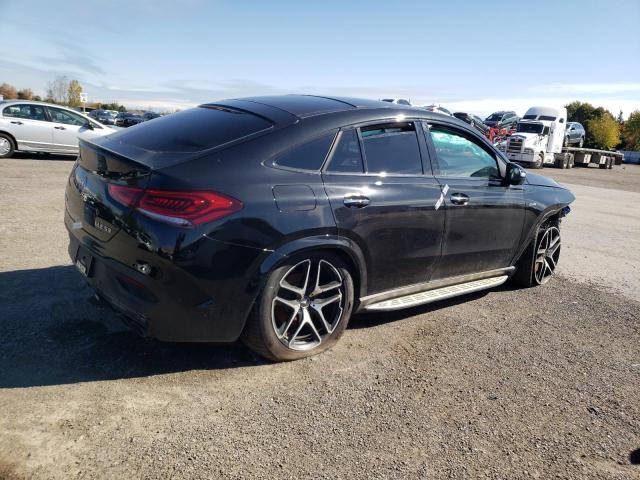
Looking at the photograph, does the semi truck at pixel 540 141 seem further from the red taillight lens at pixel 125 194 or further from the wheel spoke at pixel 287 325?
the red taillight lens at pixel 125 194

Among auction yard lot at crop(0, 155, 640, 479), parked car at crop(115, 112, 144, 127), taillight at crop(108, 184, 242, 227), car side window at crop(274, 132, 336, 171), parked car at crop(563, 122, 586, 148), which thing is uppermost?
parked car at crop(563, 122, 586, 148)

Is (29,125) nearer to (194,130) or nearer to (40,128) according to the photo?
(40,128)

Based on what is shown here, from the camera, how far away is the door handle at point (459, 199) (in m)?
4.06

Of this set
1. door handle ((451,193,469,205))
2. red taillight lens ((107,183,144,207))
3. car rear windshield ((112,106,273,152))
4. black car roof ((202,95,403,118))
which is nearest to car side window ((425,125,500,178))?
door handle ((451,193,469,205))

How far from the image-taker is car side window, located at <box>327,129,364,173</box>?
11.2 ft

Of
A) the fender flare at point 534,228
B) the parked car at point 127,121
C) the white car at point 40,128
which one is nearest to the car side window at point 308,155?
the fender flare at point 534,228

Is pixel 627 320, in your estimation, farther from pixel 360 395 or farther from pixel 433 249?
pixel 360 395

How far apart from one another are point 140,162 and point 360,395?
1.91 meters

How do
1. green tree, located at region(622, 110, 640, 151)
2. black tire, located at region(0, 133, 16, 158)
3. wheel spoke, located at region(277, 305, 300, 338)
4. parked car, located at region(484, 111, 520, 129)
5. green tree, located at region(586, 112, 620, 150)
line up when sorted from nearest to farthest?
1. wheel spoke, located at region(277, 305, 300, 338)
2. black tire, located at region(0, 133, 16, 158)
3. parked car, located at region(484, 111, 520, 129)
4. green tree, located at region(586, 112, 620, 150)
5. green tree, located at region(622, 110, 640, 151)

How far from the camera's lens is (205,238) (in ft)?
9.06

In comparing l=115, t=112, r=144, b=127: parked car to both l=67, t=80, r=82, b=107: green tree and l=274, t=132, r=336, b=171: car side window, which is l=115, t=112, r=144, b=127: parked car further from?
l=67, t=80, r=82, b=107: green tree

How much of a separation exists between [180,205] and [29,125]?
12.5 metres

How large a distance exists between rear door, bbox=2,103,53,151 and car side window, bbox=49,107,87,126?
0.20 meters

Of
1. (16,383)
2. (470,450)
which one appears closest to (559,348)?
(470,450)
